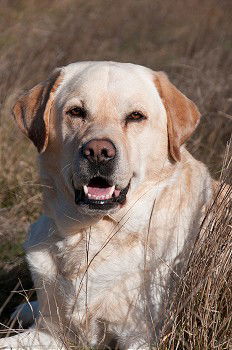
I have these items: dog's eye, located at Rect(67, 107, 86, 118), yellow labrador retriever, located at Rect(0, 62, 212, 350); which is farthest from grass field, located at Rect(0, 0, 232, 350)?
dog's eye, located at Rect(67, 107, 86, 118)

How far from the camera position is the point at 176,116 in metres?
4.13

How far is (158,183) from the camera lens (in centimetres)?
411

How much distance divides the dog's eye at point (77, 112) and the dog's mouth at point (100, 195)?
0.37 meters

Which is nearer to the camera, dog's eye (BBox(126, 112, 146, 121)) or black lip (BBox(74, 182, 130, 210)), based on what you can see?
black lip (BBox(74, 182, 130, 210))

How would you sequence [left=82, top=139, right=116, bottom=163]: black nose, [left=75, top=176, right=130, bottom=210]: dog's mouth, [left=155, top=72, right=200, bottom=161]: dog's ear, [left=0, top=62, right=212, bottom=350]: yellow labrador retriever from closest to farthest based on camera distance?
[left=82, top=139, right=116, bottom=163]: black nose, [left=75, top=176, right=130, bottom=210]: dog's mouth, [left=0, top=62, right=212, bottom=350]: yellow labrador retriever, [left=155, top=72, right=200, bottom=161]: dog's ear

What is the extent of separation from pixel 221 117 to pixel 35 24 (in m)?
4.06

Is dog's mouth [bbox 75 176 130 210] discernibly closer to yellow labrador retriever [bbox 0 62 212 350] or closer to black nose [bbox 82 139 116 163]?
yellow labrador retriever [bbox 0 62 212 350]

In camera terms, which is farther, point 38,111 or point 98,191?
point 38,111

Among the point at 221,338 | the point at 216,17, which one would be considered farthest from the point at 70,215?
the point at 216,17

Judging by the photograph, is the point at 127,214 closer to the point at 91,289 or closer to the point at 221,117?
the point at 91,289

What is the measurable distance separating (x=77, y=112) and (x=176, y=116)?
1.76 feet

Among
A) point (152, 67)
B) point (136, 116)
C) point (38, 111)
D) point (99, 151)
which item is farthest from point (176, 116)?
point (152, 67)

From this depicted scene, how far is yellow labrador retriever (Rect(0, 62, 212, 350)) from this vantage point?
13.0ft

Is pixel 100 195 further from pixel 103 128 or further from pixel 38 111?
pixel 38 111
